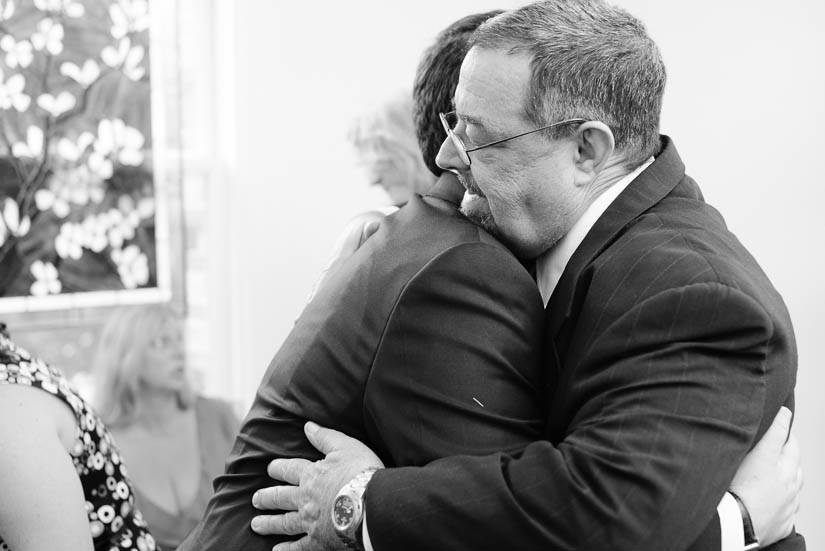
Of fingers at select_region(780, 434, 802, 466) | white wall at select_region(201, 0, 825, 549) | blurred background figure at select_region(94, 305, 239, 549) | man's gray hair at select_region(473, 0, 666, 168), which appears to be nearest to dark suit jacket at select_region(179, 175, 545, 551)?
man's gray hair at select_region(473, 0, 666, 168)

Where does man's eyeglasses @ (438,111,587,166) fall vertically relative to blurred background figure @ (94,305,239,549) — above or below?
above

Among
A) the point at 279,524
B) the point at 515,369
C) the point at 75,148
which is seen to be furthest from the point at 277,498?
the point at 75,148

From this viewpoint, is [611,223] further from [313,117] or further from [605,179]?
[313,117]

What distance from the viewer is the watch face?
4.42 ft

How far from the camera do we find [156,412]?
3.60 metres

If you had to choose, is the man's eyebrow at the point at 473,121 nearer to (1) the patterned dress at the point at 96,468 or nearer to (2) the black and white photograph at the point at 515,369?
(2) the black and white photograph at the point at 515,369

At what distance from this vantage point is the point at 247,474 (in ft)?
4.99

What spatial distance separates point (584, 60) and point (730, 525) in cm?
68

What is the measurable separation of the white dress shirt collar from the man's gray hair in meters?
0.05

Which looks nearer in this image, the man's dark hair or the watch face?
the watch face

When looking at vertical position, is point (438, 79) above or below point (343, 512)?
above

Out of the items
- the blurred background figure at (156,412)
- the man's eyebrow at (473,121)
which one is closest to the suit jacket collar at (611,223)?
the man's eyebrow at (473,121)

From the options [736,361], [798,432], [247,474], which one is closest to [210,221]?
[798,432]

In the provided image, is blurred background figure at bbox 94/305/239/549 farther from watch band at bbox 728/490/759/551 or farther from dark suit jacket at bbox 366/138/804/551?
watch band at bbox 728/490/759/551
